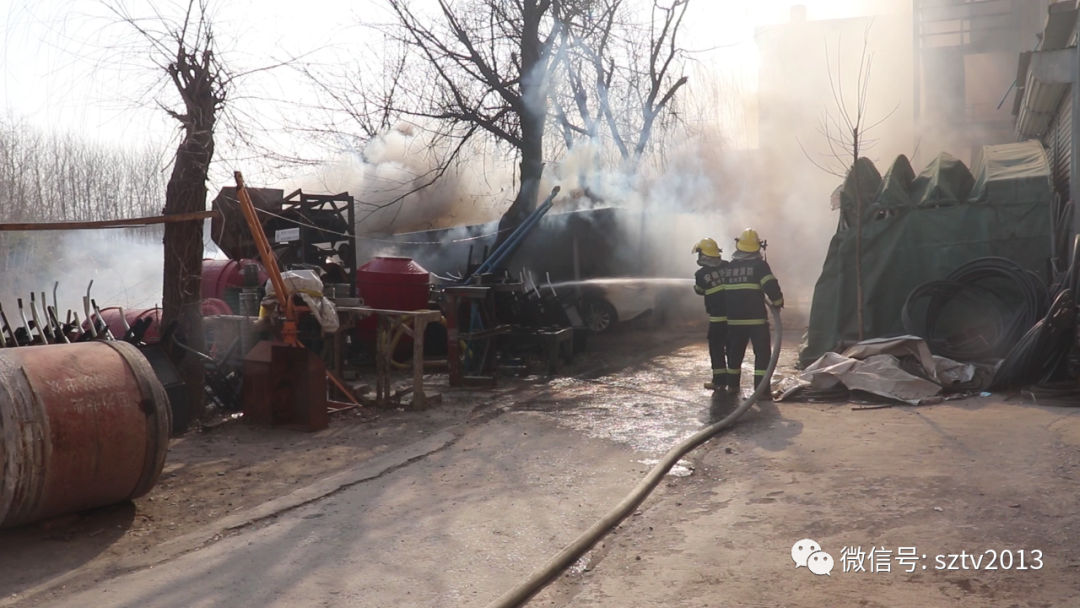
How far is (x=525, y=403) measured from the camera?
866 cm

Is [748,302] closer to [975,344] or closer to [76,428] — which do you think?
[975,344]

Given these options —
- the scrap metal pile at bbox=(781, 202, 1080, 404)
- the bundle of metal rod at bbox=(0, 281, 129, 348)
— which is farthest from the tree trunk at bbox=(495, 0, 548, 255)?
the bundle of metal rod at bbox=(0, 281, 129, 348)

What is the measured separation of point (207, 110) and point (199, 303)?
1800 mm

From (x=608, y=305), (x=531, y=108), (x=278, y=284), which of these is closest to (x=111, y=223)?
(x=278, y=284)

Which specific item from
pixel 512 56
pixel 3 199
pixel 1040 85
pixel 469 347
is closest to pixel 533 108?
pixel 512 56

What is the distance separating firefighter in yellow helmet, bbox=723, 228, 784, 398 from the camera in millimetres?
8562

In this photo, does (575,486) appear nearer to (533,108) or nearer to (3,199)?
(533,108)

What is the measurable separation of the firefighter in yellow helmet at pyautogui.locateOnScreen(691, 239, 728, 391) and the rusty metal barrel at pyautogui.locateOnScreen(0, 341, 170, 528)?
5732 millimetres

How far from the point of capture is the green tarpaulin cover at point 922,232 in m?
9.69

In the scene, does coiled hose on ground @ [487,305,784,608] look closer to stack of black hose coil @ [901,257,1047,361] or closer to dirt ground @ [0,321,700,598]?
dirt ground @ [0,321,700,598]

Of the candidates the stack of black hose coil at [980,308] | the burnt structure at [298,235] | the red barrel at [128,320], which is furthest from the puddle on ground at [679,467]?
the burnt structure at [298,235]

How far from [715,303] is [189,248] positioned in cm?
542

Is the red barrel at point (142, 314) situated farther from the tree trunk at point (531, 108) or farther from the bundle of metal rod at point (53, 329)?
the tree trunk at point (531, 108)

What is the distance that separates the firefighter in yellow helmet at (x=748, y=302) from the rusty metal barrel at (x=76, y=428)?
226 inches
